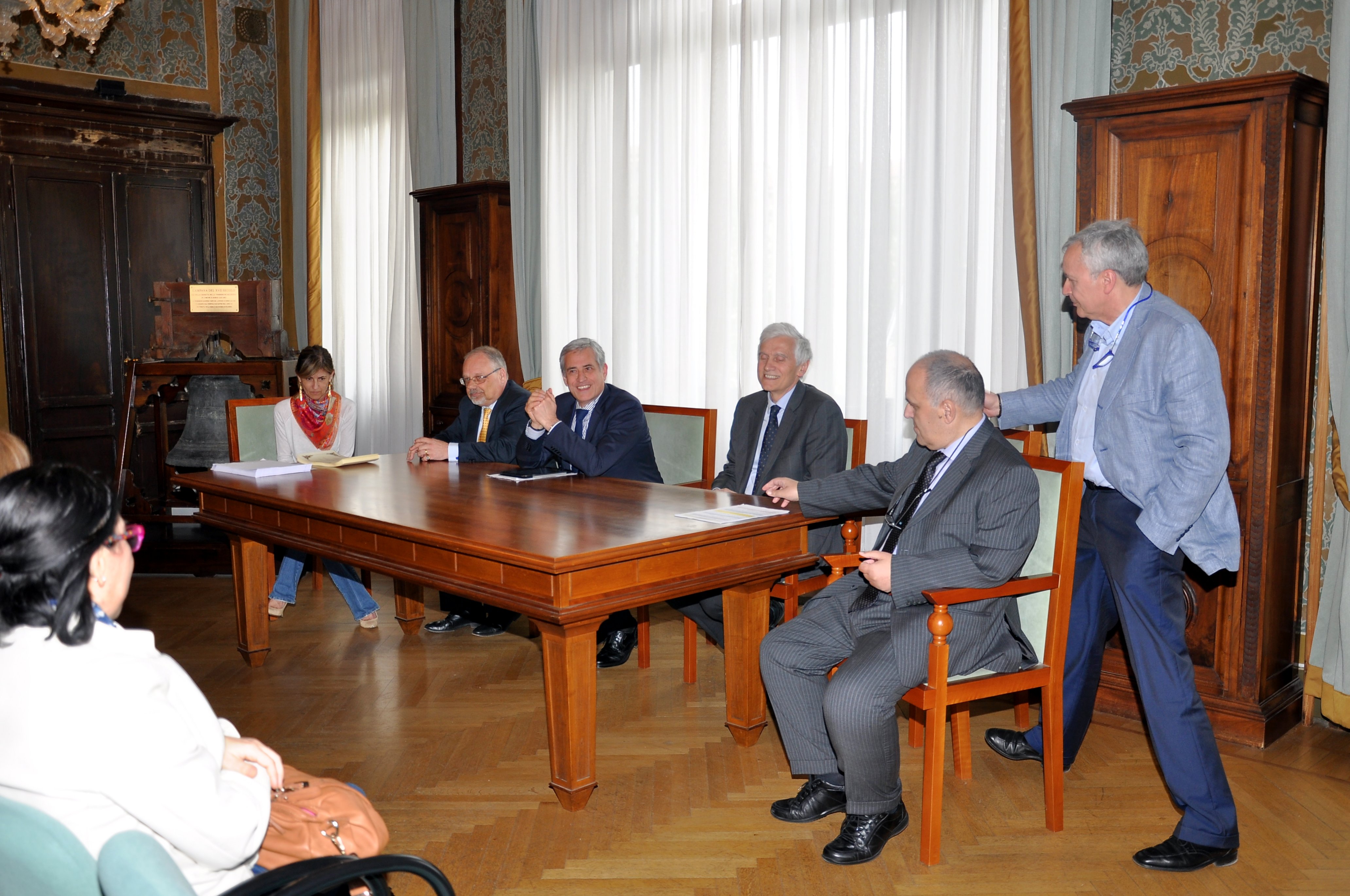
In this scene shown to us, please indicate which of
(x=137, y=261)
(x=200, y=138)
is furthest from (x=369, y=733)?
(x=200, y=138)

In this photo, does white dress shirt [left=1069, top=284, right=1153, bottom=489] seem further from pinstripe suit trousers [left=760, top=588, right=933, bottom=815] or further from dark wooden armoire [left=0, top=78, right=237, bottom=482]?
dark wooden armoire [left=0, top=78, right=237, bottom=482]

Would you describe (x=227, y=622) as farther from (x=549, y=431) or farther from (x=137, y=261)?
(x=137, y=261)

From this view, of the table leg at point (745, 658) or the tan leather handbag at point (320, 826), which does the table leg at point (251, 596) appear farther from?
the tan leather handbag at point (320, 826)

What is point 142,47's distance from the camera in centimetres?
745

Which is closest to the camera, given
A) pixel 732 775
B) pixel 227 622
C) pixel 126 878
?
pixel 126 878

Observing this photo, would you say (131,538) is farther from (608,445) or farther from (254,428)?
(254,428)

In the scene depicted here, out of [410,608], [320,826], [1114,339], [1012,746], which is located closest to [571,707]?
[320,826]

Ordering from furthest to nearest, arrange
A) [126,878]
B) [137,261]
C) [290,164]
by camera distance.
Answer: [290,164]
[137,261]
[126,878]

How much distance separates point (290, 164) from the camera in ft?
27.0

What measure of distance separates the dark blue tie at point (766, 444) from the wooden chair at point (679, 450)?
0.94 feet

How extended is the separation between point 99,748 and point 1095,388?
8.68 feet

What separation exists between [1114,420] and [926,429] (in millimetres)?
516

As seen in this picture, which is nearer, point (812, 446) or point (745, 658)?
point (745, 658)

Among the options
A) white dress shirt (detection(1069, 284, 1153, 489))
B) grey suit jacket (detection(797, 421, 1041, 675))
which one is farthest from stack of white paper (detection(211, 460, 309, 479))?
white dress shirt (detection(1069, 284, 1153, 489))
